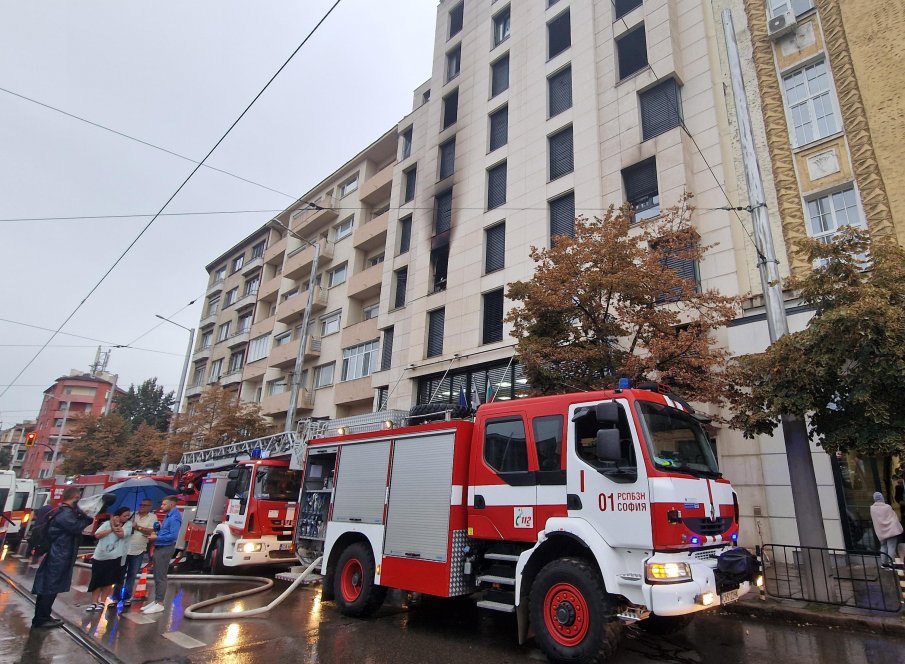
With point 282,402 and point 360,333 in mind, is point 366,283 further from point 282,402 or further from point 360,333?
point 282,402

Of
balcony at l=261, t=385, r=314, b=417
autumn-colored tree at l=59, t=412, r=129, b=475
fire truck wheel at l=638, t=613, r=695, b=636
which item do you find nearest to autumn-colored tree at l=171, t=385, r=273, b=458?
balcony at l=261, t=385, r=314, b=417

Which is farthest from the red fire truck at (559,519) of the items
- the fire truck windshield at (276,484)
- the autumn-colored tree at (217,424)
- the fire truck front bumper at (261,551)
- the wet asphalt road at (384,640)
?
the autumn-colored tree at (217,424)

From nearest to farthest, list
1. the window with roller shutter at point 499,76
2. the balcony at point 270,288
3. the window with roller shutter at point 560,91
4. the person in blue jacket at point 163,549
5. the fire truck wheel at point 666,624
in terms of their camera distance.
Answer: the fire truck wheel at point 666,624 → the person in blue jacket at point 163,549 → the window with roller shutter at point 560,91 → the window with roller shutter at point 499,76 → the balcony at point 270,288

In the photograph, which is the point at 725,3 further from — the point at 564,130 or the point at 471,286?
the point at 471,286

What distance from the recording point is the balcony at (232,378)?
3772cm

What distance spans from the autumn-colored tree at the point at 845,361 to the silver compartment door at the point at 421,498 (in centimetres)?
568

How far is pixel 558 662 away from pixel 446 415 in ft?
11.5

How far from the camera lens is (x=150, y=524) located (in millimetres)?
8711

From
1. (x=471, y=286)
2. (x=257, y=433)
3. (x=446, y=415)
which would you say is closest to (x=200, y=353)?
(x=257, y=433)

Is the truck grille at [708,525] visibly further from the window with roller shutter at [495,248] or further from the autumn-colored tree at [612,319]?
the window with roller shutter at [495,248]

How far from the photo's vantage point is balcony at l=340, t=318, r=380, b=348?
26.6 m

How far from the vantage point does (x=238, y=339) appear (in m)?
39.8

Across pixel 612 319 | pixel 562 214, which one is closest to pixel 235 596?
pixel 612 319

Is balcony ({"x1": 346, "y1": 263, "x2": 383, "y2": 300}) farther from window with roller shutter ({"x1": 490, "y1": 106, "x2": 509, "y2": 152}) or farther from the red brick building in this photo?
the red brick building
